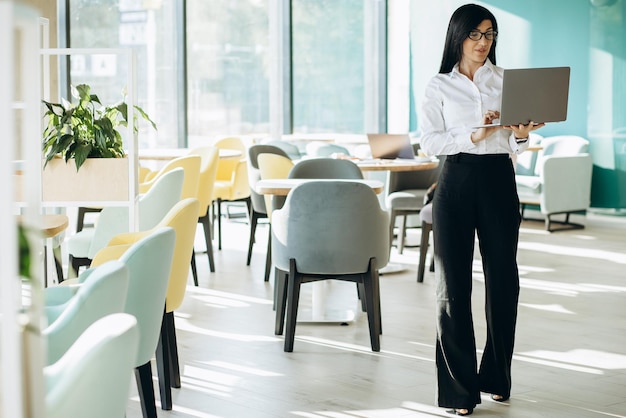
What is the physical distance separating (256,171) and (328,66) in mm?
5276

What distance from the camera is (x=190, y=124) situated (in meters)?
11.4

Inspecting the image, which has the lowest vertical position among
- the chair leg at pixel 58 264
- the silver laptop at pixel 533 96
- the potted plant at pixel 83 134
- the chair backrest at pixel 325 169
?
the chair leg at pixel 58 264

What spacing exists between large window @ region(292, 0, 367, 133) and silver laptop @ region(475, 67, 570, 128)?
27.4 ft

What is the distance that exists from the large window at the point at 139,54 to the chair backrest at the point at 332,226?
20.6 feet

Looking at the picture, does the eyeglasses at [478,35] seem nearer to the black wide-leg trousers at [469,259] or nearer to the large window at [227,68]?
the black wide-leg trousers at [469,259]

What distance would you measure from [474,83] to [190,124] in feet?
25.7

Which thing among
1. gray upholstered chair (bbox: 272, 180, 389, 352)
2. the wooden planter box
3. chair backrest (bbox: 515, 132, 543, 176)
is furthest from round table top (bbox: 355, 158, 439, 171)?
chair backrest (bbox: 515, 132, 543, 176)

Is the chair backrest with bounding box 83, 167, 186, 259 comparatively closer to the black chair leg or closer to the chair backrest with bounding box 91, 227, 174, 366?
the black chair leg

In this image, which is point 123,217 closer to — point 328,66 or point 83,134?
point 83,134

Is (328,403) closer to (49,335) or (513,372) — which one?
(513,372)

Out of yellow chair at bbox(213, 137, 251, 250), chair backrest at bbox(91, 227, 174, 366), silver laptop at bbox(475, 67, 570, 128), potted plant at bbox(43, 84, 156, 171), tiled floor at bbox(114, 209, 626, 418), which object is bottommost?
tiled floor at bbox(114, 209, 626, 418)

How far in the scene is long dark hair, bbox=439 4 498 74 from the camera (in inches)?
147

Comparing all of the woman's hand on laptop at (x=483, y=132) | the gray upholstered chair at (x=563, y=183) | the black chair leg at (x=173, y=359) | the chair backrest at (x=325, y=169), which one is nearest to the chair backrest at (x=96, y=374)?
the woman's hand on laptop at (x=483, y=132)

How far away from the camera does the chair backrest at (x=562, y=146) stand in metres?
10.1
